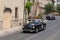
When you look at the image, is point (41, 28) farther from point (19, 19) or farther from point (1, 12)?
point (19, 19)

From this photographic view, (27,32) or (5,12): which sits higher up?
(5,12)

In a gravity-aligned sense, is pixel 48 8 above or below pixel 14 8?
below

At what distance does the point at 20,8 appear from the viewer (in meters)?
36.7

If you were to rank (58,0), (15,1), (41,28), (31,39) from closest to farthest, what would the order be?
1. (31,39)
2. (41,28)
3. (15,1)
4. (58,0)

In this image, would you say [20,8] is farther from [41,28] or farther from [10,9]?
[41,28]

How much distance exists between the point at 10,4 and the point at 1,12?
3.18 metres

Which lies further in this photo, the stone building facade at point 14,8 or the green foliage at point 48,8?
the green foliage at point 48,8

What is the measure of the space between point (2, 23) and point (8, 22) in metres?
2.22

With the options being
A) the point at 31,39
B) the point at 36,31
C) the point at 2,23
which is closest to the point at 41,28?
the point at 36,31

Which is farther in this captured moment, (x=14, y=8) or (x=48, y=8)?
(x=48, y=8)

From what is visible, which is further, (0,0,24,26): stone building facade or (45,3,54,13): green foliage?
(45,3,54,13): green foliage

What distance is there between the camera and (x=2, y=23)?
29812mm

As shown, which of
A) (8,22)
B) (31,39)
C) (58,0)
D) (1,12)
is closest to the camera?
(31,39)

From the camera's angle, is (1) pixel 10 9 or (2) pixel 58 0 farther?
(2) pixel 58 0
